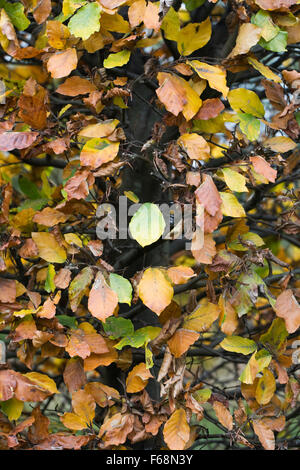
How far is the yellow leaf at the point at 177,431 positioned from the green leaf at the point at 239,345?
20 cm

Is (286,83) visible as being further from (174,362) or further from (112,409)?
(112,409)

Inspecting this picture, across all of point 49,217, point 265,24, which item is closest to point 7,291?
point 49,217

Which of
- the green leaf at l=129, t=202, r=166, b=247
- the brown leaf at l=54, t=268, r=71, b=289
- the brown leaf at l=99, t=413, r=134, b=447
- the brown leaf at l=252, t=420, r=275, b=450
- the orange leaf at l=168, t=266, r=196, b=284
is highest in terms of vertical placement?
the green leaf at l=129, t=202, r=166, b=247

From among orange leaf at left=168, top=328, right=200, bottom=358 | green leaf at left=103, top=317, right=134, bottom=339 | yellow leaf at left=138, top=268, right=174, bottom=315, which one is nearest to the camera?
yellow leaf at left=138, top=268, right=174, bottom=315

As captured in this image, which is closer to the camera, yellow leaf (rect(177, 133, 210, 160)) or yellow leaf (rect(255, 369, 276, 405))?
yellow leaf (rect(177, 133, 210, 160))

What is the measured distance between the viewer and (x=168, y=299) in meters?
1.07

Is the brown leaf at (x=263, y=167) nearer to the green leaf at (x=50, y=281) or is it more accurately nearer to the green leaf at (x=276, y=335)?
the green leaf at (x=276, y=335)

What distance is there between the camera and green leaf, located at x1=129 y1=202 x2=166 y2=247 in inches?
42.1

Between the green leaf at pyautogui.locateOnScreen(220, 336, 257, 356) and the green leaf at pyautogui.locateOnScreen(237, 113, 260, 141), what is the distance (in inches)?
20.1

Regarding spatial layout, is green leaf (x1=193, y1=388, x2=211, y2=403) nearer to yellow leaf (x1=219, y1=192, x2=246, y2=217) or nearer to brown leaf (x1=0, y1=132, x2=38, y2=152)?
yellow leaf (x1=219, y1=192, x2=246, y2=217)

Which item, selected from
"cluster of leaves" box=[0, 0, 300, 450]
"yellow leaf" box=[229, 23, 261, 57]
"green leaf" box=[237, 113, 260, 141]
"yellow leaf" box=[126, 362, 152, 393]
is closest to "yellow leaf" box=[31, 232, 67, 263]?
"cluster of leaves" box=[0, 0, 300, 450]

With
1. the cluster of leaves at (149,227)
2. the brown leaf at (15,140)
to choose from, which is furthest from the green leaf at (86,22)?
the brown leaf at (15,140)

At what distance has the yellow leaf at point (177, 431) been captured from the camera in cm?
115

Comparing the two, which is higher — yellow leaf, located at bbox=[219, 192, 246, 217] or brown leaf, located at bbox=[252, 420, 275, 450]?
yellow leaf, located at bbox=[219, 192, 246, 217]
